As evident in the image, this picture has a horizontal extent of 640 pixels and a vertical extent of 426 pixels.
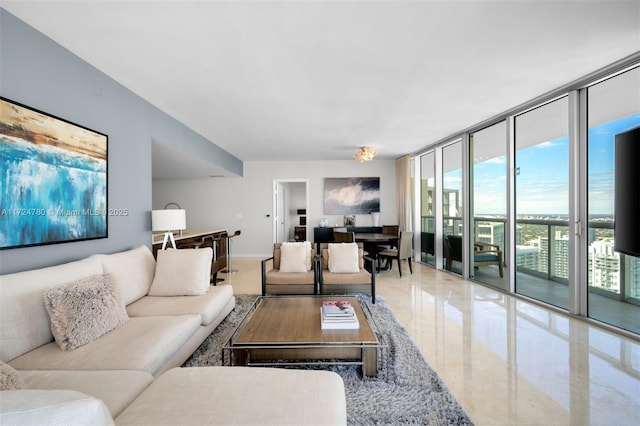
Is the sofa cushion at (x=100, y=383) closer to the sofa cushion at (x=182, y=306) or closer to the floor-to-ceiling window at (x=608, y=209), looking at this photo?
the sofa cushion at (x=182, y=306)

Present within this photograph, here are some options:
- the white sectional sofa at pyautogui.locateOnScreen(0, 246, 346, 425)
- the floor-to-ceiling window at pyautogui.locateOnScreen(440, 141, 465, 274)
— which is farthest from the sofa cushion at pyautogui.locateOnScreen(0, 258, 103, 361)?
the floor-to-ceiling window at pyautogui.locateOnScreen(440, 141, 465, 274)

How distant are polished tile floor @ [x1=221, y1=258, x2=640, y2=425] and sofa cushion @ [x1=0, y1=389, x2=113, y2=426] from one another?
195 cm

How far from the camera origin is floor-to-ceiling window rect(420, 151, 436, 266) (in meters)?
6.05

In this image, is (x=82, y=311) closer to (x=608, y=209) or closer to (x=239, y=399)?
(x=239, y=399)

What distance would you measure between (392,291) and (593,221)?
8.35 feet

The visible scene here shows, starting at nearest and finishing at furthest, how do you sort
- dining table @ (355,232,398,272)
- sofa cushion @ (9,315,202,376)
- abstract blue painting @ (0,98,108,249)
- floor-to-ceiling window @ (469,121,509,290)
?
sofa cushion @ (9,315,202,376), abstract blue painting @ (0,98,108,249), floor-to-ceiling window @ (469,121,509,290), dining table @ (355,232,398,272)

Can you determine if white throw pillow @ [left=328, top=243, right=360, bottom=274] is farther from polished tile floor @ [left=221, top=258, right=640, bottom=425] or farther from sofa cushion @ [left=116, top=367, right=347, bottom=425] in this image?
sofa cushion @ [left=116, top=367, right=347, bottom=425]

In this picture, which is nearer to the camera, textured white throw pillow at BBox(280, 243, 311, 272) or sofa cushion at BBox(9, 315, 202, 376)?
A: sofa cushion at BBox(9, 315, 202, 376)

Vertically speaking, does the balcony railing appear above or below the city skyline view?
below

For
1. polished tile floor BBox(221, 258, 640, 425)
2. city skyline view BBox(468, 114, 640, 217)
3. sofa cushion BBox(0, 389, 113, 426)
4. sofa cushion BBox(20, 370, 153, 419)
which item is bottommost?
polished tile floor BBox(221, 258, 640, 425)

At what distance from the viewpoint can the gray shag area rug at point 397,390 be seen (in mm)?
1648

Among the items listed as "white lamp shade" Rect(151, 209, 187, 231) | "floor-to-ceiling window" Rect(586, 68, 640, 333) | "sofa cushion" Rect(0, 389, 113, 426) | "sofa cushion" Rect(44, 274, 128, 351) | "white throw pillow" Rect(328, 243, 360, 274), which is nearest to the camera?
"sofa cushion" Rect(0, 389, 113, 426)

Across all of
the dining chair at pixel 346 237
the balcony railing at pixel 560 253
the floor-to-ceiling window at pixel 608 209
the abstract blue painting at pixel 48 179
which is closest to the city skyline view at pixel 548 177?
the floor-to-ceiling window at pixel 608 209

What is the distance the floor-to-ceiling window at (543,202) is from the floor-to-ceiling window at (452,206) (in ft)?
3.74
